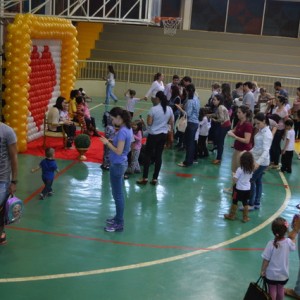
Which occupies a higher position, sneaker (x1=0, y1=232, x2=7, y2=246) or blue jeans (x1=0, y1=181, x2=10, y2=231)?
blue jeans (x1=0, y1=181, x2=10, y2=231)

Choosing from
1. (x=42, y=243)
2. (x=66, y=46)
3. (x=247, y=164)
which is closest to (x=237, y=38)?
(x=66, y=46)

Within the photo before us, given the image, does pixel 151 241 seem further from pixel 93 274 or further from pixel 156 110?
pixel 156 110

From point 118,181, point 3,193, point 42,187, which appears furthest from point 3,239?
point 42,187

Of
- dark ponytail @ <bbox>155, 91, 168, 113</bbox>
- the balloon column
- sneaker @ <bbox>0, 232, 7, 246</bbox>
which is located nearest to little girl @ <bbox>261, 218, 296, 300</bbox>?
sneaker @ <bbox>0, 232, 7, 246</bbox>

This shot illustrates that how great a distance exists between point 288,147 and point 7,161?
641 centimetres

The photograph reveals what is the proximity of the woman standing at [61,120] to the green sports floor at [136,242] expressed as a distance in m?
1.56

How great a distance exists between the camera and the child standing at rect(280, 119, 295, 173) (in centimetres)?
971

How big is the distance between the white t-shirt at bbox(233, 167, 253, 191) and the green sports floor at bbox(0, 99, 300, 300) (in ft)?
1.83

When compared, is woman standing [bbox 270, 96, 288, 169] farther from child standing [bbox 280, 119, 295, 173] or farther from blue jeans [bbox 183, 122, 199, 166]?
blue jeans [bbox 183, 122, 199, 166]

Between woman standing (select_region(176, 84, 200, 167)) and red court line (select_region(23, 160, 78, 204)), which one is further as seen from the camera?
woman standing (select_region(176, 84, 200, 167))

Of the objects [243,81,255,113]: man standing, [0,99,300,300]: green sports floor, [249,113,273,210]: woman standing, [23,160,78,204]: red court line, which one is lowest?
[0,99,300,300]: green sports floor

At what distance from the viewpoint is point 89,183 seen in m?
8.38

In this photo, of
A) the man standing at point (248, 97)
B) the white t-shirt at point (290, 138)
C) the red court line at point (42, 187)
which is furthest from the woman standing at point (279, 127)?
the red court line at point (42, 187)

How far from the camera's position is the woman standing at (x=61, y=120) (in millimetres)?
10320
